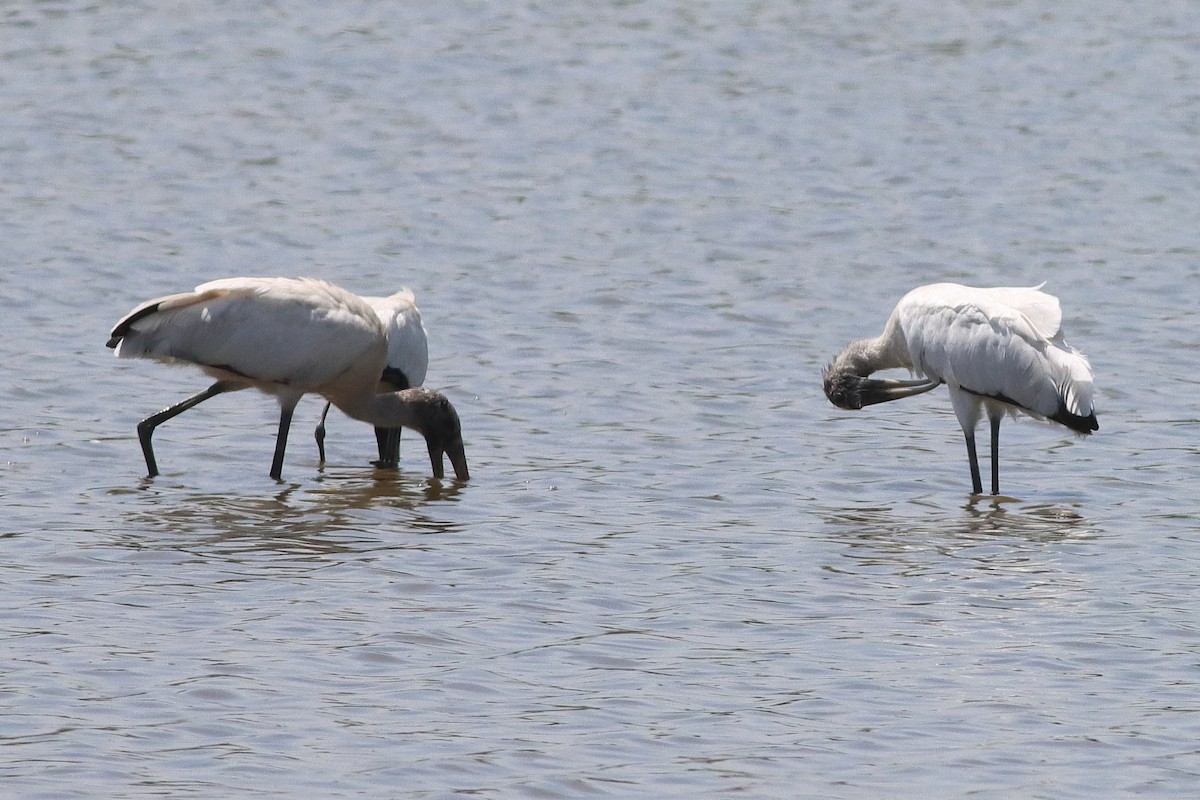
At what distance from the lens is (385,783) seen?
6.21 meters

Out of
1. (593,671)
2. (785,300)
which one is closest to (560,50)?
(785,300)

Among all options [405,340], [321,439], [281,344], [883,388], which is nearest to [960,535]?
[883,388]

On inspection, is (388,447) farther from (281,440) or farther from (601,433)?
(601,433)

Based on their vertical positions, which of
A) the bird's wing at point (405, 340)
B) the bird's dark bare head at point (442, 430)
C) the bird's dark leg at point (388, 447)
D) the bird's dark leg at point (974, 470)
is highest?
the bird's wing at point (405, 340)

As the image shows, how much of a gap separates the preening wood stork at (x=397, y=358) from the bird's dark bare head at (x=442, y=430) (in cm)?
43

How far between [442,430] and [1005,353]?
284 centimetres

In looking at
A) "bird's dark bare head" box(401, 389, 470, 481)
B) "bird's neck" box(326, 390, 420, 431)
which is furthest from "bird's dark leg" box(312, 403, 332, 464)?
"bird's dark bare head" box(401, 389, 470, 481)

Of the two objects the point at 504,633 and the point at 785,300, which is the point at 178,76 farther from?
the point at 504,633

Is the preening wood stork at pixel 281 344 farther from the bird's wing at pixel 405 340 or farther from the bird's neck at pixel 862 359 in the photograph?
the bird's neck at pixel 862 359

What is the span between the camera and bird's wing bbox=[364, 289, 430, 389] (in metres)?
11.4

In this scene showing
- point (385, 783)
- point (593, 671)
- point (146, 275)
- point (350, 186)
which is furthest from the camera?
point (350, 186)

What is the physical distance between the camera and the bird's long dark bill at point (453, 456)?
10.9 m

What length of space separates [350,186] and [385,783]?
12.7 m

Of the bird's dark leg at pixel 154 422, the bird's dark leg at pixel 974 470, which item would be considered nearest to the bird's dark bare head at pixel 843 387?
the bird's dark leg at pixel 974 470
